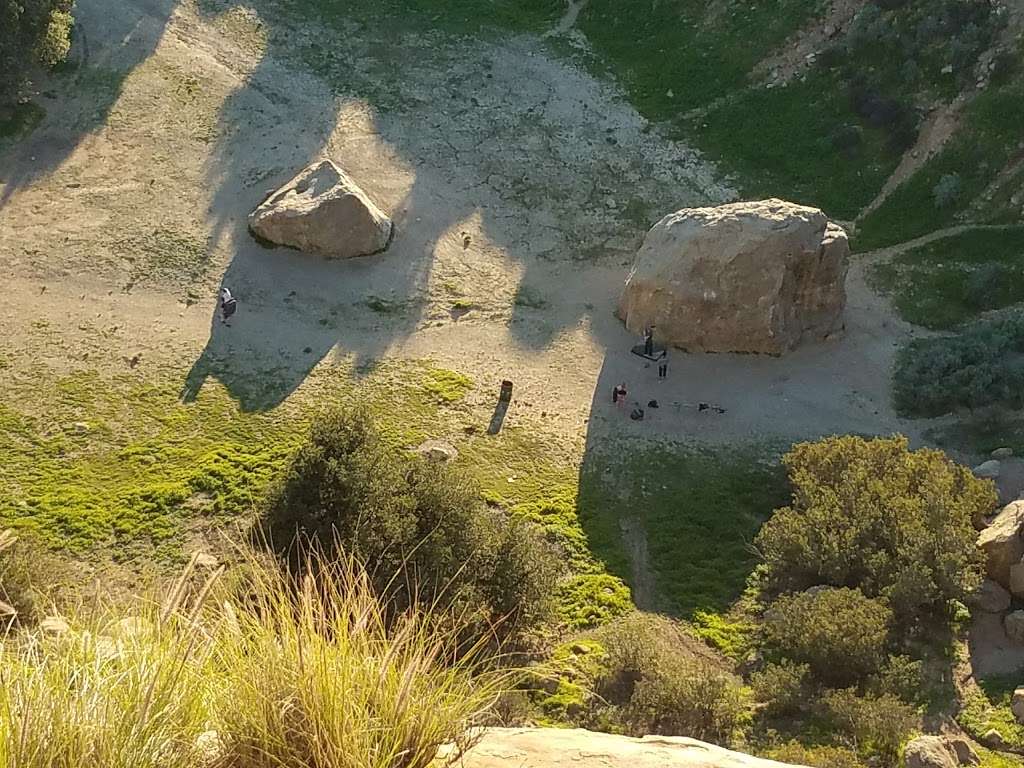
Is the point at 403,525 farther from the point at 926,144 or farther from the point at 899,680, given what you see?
the point at 926,144

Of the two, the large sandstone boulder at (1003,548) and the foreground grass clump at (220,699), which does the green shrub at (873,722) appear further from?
the foreground grass clump at (220,699)

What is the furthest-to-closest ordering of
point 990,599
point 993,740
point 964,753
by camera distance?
point 990,599 → point 993,740 → point 964,753

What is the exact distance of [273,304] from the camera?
132ft

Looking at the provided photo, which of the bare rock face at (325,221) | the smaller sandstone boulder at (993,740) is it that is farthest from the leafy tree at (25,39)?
the smaller sandstone boulder at (993,740)

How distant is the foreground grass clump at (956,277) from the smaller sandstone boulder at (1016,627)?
58.6 ft

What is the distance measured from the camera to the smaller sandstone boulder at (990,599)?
84.1ft

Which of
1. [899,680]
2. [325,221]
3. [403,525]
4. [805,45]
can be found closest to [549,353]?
[325,221]

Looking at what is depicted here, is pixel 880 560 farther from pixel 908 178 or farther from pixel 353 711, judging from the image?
pixel 908 178

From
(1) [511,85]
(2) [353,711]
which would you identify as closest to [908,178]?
(1) [511,85]

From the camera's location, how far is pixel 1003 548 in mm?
26172

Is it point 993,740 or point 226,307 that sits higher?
point 226,307

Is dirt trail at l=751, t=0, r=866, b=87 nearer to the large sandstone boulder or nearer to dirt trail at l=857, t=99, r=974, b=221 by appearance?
dirt trail at l=857, t=99, r=974, b=221

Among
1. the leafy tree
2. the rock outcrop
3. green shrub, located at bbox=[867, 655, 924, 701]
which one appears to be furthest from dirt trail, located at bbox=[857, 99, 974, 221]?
the leafy tree

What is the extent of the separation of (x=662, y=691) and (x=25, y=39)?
44567 mm
